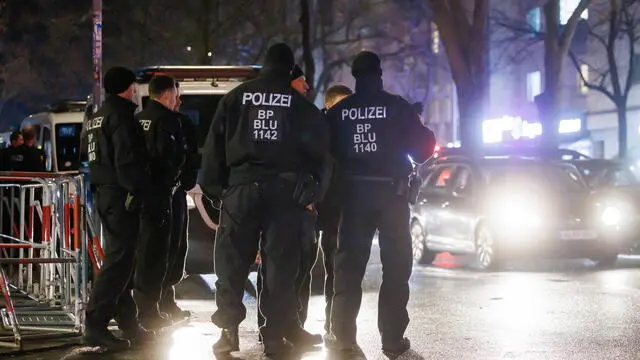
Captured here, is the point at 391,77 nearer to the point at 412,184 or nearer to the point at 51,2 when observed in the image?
the point at 51,2

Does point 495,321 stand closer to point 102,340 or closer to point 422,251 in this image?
point 102,340

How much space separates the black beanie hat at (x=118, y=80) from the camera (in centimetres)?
802

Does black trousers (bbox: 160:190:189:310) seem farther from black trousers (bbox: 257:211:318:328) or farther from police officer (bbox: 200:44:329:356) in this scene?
police officer (bbox: 200:44:329:356)

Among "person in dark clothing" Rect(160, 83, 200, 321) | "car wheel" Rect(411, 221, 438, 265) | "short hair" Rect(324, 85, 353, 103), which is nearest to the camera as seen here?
"short hair" Rect(324, 85, 353, 103)

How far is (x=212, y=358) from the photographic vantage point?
7.60m

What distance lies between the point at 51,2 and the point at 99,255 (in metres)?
29.8

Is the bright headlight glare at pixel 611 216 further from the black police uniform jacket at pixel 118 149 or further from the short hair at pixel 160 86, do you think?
the black police uniform jacket at pixel 118 149

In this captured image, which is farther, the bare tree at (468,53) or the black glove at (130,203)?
the bare tree at (468,53)

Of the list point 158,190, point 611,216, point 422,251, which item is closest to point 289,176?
point 158,190

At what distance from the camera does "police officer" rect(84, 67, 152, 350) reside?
7770 mm

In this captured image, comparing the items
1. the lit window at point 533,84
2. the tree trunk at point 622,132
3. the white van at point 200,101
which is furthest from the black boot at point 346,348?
the lit window at point 533,84

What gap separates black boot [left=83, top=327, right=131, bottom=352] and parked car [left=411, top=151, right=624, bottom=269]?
7685mm

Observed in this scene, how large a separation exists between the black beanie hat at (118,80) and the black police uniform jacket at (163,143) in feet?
1.75

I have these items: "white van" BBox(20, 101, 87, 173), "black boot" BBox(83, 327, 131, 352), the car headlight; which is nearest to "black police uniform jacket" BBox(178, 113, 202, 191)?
"black boot" BBox(83, 327, 131, 352)
